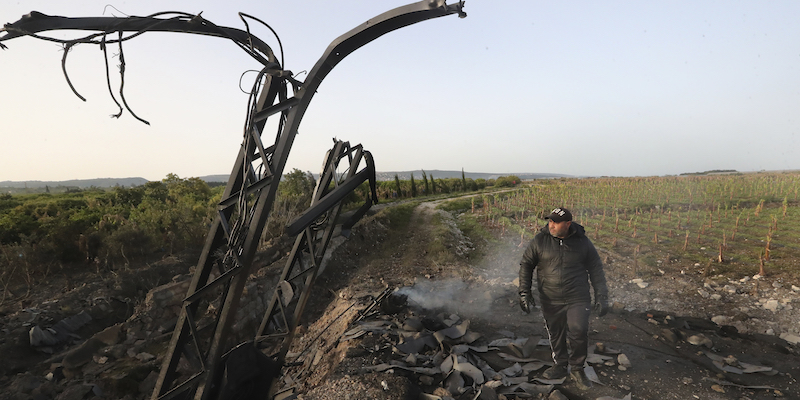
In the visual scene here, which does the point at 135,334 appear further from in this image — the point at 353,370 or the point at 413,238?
the point at 413,238

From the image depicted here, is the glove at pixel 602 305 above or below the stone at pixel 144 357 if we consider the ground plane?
above

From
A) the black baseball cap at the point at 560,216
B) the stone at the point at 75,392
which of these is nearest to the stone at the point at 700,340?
the black baseball cap at the point at 560,216

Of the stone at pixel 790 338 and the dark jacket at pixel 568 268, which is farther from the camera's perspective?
the stone at pixel 790 338

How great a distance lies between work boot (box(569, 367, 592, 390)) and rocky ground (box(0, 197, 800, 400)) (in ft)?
0.31

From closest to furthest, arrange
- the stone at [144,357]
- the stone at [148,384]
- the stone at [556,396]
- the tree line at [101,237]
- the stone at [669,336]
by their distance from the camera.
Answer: the stone at [556,396] → the stone at [669,336] → the stone at [148,384] → the stone at [144,357] → the tree line at [101,237]

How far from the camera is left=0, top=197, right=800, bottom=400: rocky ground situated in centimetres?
472

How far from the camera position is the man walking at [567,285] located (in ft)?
15.4

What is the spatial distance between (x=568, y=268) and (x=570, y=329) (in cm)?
86

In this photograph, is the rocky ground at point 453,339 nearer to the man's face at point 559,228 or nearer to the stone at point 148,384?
the stone at point 148,384

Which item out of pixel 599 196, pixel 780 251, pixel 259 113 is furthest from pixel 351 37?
pixel 599 196

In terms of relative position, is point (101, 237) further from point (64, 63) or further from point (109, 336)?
point (64, 63)

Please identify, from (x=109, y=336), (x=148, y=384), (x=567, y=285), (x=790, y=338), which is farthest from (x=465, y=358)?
(x=109, y=336)

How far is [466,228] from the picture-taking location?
664 inches

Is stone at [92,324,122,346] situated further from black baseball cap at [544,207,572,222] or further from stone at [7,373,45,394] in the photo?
black baseball cap at [544,207,572,222]
